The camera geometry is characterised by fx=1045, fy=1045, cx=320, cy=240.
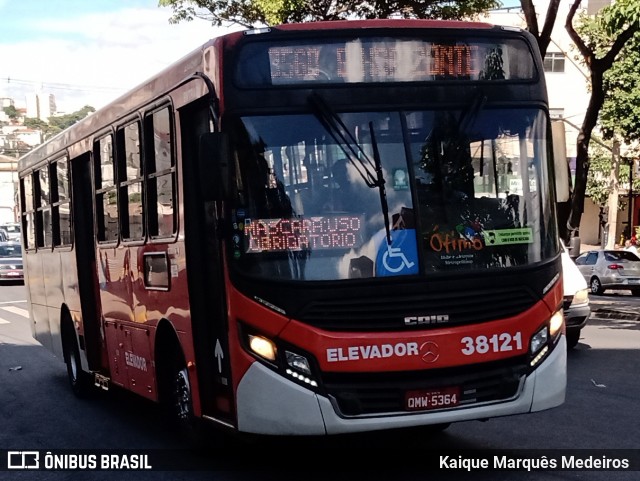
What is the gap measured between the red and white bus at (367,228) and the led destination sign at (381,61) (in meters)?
0.01

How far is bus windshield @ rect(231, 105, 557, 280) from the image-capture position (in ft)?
21.4

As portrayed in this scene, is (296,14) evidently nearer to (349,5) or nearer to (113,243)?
(349,5)

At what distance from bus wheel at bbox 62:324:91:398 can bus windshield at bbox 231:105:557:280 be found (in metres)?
5.53

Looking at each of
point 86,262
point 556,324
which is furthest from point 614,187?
point 556,324

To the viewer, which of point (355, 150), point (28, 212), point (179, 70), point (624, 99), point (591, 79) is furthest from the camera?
point (624, 99)

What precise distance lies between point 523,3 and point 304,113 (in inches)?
486

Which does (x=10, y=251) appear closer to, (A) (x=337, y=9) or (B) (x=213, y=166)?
(A) (x=337, y=9)

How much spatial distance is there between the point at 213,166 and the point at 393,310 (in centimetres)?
143

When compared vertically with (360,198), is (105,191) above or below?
above

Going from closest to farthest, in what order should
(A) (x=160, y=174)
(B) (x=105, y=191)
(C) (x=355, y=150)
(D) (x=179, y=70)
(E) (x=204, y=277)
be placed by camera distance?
(C) (x=355, y=150) → (E) (x=204, y=277) → (D) (x=179, y=70) → (A) (x=160, y=174) → (B) (x=105, y=191)

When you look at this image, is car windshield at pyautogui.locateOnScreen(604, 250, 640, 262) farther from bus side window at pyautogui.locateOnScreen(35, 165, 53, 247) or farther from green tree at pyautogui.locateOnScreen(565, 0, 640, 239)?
bus side window at pyautogui.locateOnScreen(35, 165, 53, 247)

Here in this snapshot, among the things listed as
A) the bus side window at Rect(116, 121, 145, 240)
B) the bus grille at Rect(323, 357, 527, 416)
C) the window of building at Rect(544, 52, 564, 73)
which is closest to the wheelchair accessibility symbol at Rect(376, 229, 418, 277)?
the bus grille at Rect(323, 357, 527, 416)

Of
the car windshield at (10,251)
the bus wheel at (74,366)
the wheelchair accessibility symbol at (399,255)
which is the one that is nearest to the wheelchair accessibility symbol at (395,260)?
the wheelchair accessibility symbol at (399,255)

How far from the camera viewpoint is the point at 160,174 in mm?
7949
